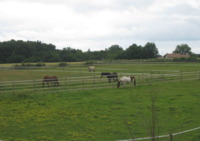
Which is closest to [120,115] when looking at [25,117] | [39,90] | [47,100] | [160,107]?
[160,107]

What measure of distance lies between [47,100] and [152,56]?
272 ft

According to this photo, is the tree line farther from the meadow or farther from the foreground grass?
the foreground grass

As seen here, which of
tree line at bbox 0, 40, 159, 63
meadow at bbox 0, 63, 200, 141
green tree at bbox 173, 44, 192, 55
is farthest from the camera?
green tree at bbox 173, 44, 192, 55

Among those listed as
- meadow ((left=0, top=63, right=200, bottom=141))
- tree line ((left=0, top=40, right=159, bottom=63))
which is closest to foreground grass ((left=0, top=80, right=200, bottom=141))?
meadow ((left=0, top=63, right=200, bottom=141))

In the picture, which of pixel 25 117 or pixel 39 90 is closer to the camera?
pixel 25 117

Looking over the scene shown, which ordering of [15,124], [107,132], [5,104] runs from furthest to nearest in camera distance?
[5,104]
[15,124]
[107,132]

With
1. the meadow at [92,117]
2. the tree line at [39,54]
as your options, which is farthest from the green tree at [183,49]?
the meadow at [92,117]

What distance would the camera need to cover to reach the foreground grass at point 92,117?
9430 mm

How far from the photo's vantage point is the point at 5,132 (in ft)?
32.3

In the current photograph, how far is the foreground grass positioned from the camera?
30.9ft

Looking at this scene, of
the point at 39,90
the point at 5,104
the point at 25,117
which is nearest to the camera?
the point at 25,117

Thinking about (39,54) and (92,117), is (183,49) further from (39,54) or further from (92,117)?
(92,117)

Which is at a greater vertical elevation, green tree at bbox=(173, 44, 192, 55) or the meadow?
green tree at bbox=(173, 44, 192, 55)

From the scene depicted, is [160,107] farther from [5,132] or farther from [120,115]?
[5,132]
